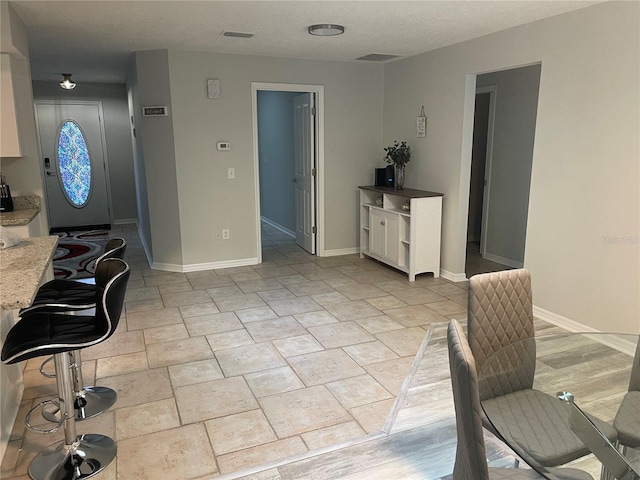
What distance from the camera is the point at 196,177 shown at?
5340mm

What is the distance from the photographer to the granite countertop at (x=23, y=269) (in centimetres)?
170

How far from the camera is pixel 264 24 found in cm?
389

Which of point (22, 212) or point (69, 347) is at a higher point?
point (22, 212)

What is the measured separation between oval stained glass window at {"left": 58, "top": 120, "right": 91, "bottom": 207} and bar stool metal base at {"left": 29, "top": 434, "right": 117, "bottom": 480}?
21.9 ft

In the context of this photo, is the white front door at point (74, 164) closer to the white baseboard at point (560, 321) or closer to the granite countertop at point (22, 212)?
the granite countertop at point (22, 212)

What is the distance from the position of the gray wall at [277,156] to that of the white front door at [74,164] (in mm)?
2769

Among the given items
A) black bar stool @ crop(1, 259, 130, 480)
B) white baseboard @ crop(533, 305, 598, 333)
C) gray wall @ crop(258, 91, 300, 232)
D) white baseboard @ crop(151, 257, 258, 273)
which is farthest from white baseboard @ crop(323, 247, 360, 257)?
black bar stool @ crop(1, 259, 130, 480)

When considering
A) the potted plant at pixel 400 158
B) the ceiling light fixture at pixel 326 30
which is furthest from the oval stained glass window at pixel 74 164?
the ceiling light fixture at pixel 326 30

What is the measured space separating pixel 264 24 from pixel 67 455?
3348mm

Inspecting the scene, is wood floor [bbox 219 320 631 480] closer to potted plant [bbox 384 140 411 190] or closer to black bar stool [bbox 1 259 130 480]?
black bar stool [bbox 1 259 130 480]

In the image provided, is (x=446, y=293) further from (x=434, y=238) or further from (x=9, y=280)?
(x=9, y=280)

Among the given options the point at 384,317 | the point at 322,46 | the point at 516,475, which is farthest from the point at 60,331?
the point at 322,46

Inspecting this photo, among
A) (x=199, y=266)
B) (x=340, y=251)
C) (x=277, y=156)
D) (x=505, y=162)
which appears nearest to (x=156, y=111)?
(x=199, y=266)

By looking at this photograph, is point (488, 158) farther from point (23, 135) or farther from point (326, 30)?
point (23, 135)
